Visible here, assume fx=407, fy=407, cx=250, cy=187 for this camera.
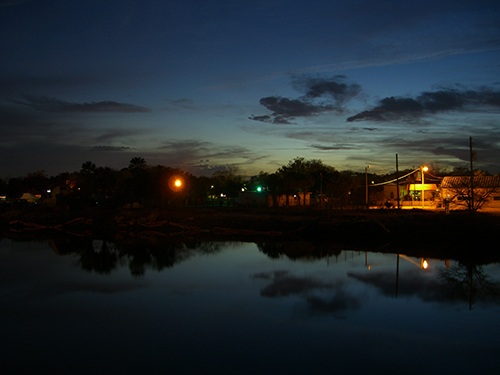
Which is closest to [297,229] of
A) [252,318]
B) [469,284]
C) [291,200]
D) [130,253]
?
[130,253]

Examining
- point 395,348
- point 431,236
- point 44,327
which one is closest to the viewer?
point 395,348

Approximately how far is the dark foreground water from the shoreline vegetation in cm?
531

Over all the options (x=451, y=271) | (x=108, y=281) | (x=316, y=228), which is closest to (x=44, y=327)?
(x=108, y=281)

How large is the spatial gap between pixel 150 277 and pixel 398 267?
34.3ft

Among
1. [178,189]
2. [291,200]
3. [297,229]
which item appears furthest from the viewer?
[291,200]

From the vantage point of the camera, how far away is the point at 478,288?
13.8 m

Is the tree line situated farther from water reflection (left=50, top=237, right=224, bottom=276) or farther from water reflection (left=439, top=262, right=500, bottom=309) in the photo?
water reflection (left=439, top=262, right=500, bottom=309)

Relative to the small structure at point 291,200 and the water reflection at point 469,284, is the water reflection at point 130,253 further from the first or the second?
the small structure at point 291,200

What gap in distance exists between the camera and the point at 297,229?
2959 centimetres

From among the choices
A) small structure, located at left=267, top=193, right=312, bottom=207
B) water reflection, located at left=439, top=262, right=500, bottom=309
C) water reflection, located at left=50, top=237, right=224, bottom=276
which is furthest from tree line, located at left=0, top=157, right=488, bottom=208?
water reflection, located at left=439, top=262, right=500, bottom=309

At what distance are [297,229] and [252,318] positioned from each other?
63.6 feet

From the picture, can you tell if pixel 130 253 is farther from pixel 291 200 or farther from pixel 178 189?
pixel 291 200

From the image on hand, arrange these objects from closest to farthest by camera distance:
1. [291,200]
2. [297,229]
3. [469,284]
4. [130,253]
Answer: [469,284]
[130,253]
[297,229]
[291,200]

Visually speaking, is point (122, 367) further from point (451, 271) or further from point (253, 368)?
point (451, 271)
